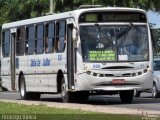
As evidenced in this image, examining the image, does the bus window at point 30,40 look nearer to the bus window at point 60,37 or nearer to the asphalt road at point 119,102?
the asphalt road at point 119,102

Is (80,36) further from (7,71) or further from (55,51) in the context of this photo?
(7,71)

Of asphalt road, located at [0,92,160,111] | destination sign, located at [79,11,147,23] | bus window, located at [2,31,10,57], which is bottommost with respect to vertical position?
asphalt road, located at [0,92,160,111]

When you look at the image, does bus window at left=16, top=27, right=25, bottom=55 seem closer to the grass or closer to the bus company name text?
the bus company name text

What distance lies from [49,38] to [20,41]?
3209mm

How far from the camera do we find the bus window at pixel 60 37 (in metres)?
24.2

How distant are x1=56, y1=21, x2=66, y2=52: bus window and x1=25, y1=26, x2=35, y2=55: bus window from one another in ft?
7.74

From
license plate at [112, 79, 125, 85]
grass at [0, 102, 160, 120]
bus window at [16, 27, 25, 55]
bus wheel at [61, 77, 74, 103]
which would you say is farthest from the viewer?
bus window at [16, 27, 25, 55]

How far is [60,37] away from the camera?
2452cm

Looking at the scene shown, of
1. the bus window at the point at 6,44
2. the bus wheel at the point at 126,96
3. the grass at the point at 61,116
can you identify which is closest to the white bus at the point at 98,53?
the bus wheel at the point at 126,96

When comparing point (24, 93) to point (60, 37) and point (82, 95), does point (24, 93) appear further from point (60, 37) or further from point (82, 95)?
point (60, 37)

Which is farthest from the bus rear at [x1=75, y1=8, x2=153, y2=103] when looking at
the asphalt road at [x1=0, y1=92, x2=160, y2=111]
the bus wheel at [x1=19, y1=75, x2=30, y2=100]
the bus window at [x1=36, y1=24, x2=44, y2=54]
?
the bus wheel at [x1=19, y1=75, x2=30, y2=100]

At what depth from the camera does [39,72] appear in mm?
26469

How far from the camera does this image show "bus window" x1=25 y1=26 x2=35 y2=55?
27.1 metres

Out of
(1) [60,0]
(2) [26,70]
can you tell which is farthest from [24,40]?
(1) [60,0]
